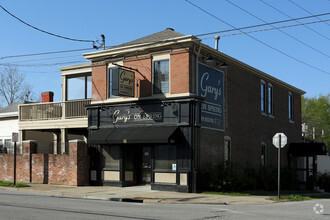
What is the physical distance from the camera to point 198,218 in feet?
41.0

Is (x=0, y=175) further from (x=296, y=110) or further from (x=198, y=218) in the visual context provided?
(x=296, y=110)

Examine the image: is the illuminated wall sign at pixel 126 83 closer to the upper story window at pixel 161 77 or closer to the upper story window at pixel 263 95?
the upper story window at pixel 161 77

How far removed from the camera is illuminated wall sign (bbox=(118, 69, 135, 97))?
22484 millimetres

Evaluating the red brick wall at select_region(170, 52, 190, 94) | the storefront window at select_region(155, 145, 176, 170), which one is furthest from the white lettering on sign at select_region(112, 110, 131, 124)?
the red brick wall at select_region(170, 52, 190, 94)

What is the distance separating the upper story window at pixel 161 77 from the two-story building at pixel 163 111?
5 centimetres

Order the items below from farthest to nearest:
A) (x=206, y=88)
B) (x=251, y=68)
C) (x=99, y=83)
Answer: (x=251, y=68)
(x=99, y=83)
(x=206, y=88)

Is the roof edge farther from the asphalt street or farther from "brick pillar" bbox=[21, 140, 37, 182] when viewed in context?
"brick pillar" bbox=[21, 140, 37, 182]

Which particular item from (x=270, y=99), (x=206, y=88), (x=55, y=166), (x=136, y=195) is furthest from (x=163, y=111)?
(x=270, y=99)

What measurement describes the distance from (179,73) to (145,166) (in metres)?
5.79

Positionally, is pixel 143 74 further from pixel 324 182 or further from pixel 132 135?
pixel 324 182

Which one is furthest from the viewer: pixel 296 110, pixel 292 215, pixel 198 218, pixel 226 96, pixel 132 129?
pixel 296 110

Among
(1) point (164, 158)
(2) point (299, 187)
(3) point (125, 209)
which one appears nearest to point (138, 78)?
(1) point (164, 158)

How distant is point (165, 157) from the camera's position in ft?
73.1

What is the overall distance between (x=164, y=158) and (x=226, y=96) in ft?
19.2
